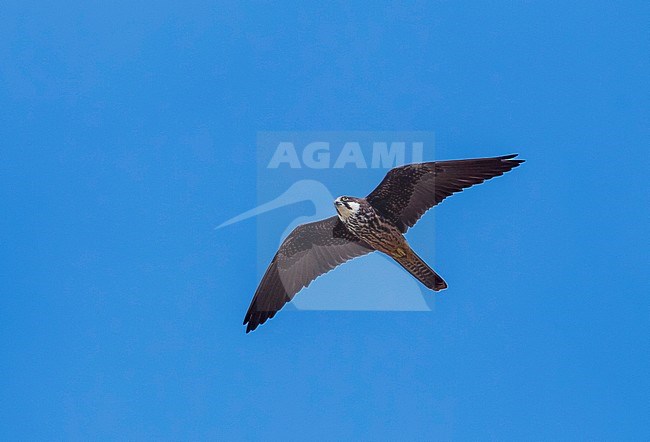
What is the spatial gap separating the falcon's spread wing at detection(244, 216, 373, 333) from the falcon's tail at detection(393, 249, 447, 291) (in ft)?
2.58

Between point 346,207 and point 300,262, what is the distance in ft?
4.29

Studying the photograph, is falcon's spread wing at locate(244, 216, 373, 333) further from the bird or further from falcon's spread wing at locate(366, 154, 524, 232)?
falcon's spread wing at locate(366, 154, 524, 232)

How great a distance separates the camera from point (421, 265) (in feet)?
35.4

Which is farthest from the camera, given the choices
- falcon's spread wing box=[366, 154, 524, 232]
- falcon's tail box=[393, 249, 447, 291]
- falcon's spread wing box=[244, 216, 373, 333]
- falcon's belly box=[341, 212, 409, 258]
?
falcon's spread wing box=[244, 216, 373, 333]

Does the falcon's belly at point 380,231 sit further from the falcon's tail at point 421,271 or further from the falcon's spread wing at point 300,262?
the falcon's spread wing at point 300,262

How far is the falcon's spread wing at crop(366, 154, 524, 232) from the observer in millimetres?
10586

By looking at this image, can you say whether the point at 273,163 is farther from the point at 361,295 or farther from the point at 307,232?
the point at 361,295

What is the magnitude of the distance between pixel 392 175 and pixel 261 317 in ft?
9.21

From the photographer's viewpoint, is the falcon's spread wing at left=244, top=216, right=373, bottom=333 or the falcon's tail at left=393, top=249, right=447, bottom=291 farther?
the falcon's spread wing at left=244, top=216, right=373, bottom=333

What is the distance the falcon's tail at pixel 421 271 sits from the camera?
1078 cm

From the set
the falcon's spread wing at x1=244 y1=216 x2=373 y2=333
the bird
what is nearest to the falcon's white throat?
the bird

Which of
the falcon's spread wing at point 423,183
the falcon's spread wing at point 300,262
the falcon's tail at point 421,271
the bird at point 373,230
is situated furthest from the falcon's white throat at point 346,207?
the falcon's tail at point 421,271

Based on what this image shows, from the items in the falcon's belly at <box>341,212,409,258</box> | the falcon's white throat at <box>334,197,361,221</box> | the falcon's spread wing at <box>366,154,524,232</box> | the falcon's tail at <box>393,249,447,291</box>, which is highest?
the falcon's spread wing at <box>366,154,524,232</box>

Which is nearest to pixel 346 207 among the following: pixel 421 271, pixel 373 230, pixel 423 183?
pixel 373 230
